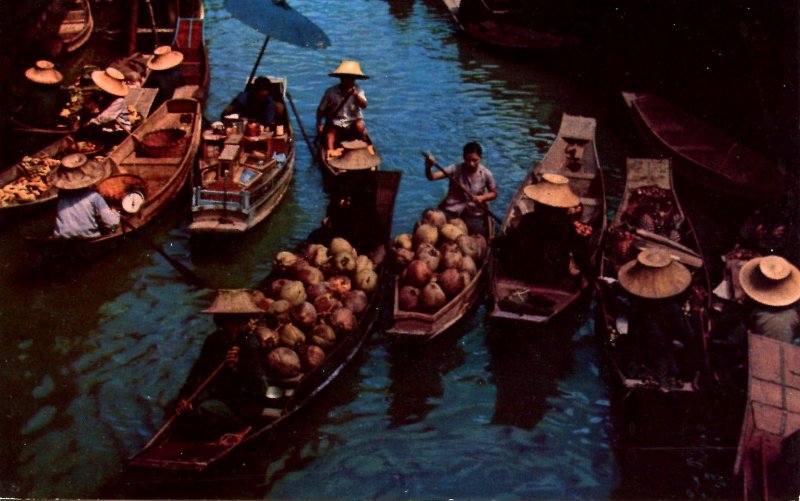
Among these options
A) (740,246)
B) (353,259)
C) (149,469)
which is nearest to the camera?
(149,469)

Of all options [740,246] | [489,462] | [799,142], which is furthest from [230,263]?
[799,142]

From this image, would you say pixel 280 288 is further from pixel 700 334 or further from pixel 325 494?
pixel 700 334

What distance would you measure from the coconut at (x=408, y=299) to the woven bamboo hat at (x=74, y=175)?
514 cm

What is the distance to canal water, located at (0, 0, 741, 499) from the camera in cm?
747

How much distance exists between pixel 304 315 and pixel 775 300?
220 inches

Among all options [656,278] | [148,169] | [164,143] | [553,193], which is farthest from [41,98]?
[656,278]

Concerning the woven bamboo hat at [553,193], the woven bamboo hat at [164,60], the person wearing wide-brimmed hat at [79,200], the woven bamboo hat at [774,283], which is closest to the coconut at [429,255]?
the woven bamboo hat at [553,193]

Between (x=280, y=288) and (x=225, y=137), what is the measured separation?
18.0ft

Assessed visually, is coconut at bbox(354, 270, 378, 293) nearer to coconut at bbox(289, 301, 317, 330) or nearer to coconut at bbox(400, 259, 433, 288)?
coconut at bbox(400, 259, 433, 288)

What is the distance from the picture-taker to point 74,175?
9.58 m

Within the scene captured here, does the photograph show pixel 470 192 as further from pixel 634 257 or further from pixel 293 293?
pixel 293 293

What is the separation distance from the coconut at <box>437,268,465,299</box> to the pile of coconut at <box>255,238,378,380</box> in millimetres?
967

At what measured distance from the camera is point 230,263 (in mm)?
11203

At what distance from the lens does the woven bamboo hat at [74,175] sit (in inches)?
374
